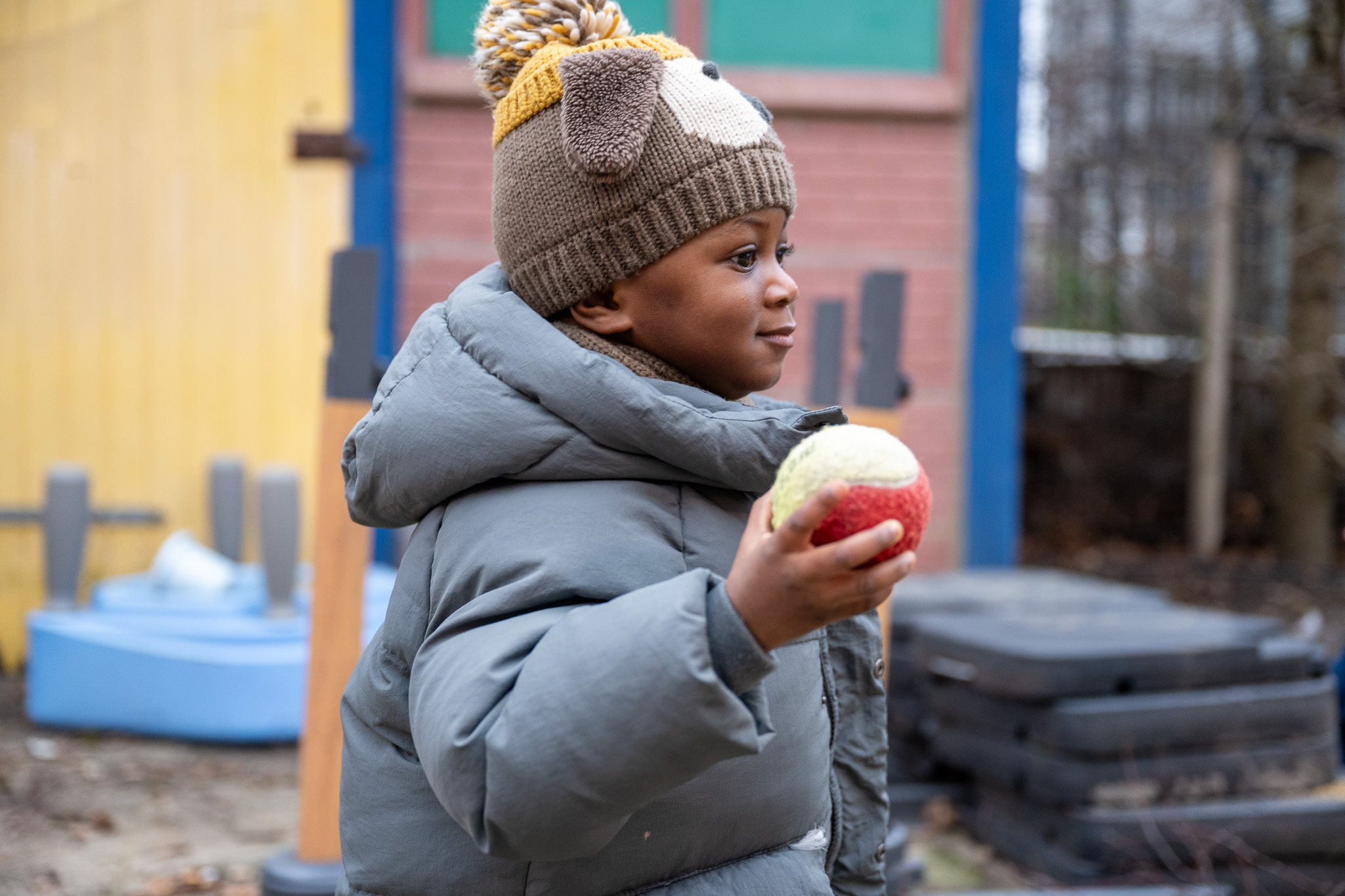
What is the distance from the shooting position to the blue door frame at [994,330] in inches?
204

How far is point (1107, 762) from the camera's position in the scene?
2.87 meters

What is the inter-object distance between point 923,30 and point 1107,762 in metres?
3.52

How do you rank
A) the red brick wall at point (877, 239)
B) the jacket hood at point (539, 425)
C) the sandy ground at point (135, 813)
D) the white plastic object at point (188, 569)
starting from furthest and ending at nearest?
the red brick wall at point (877, 239), the white plastic object at point (188, 569), the sandy ground at point (135, 813), the jacket hood at point (539, 425)

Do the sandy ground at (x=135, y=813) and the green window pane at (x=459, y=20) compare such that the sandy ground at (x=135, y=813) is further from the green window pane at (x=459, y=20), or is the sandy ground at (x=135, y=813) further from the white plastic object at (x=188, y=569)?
the green window pane at (x=459, y=20)

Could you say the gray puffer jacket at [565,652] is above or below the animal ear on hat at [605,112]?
below

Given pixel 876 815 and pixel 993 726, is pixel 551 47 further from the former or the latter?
pixel 993 726

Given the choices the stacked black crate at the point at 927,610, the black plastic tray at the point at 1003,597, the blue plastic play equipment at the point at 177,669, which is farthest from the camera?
the blue plastic play equipment at the point at 177,669

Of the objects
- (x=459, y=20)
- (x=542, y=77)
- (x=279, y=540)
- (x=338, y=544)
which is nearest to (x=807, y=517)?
(x=542, y=77)

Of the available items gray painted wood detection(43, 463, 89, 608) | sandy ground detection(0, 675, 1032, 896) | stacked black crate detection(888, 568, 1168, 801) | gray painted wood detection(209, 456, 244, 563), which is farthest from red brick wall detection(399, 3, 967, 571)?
sandy ground detection(0, 675, 1032, 896)

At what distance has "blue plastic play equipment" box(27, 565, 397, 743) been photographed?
3.92 meters

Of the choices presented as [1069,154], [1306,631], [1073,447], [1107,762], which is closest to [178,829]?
[1107,762]

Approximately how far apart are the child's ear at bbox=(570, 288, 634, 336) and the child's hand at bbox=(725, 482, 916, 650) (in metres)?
0.41

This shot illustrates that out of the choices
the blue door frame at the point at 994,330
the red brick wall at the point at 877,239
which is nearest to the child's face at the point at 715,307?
the red brick wall at the point at 877,239

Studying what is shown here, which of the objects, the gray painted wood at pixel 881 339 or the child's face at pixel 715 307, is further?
the gray painted wood at pixel 881 339
